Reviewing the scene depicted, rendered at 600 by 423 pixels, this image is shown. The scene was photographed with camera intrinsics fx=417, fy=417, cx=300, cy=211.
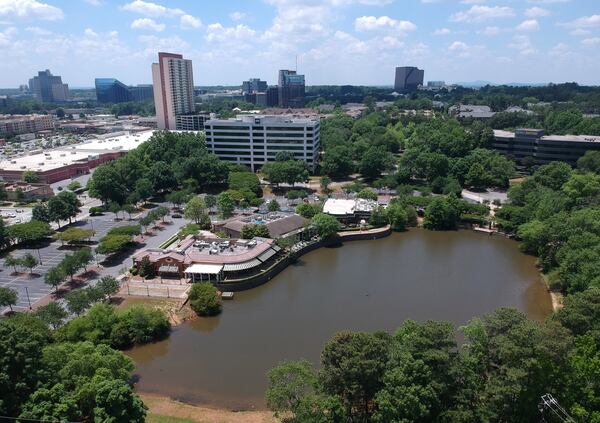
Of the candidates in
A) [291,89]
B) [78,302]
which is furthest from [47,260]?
[291,89]

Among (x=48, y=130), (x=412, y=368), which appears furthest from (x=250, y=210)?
(x=48, y=130)

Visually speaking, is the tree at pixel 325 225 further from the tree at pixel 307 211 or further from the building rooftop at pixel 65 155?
the building rooftop at pixel 65 155

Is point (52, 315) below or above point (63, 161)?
below

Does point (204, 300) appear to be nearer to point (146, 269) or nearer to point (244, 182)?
point (146, 269)

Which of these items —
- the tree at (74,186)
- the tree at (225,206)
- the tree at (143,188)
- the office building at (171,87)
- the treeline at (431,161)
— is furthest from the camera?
the office building at (171,87)

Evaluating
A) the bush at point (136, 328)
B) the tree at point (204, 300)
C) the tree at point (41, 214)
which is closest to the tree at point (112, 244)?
the tree at point (204, 300)

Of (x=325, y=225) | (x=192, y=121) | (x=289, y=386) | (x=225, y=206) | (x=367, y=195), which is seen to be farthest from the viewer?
(x=192, y=121)
